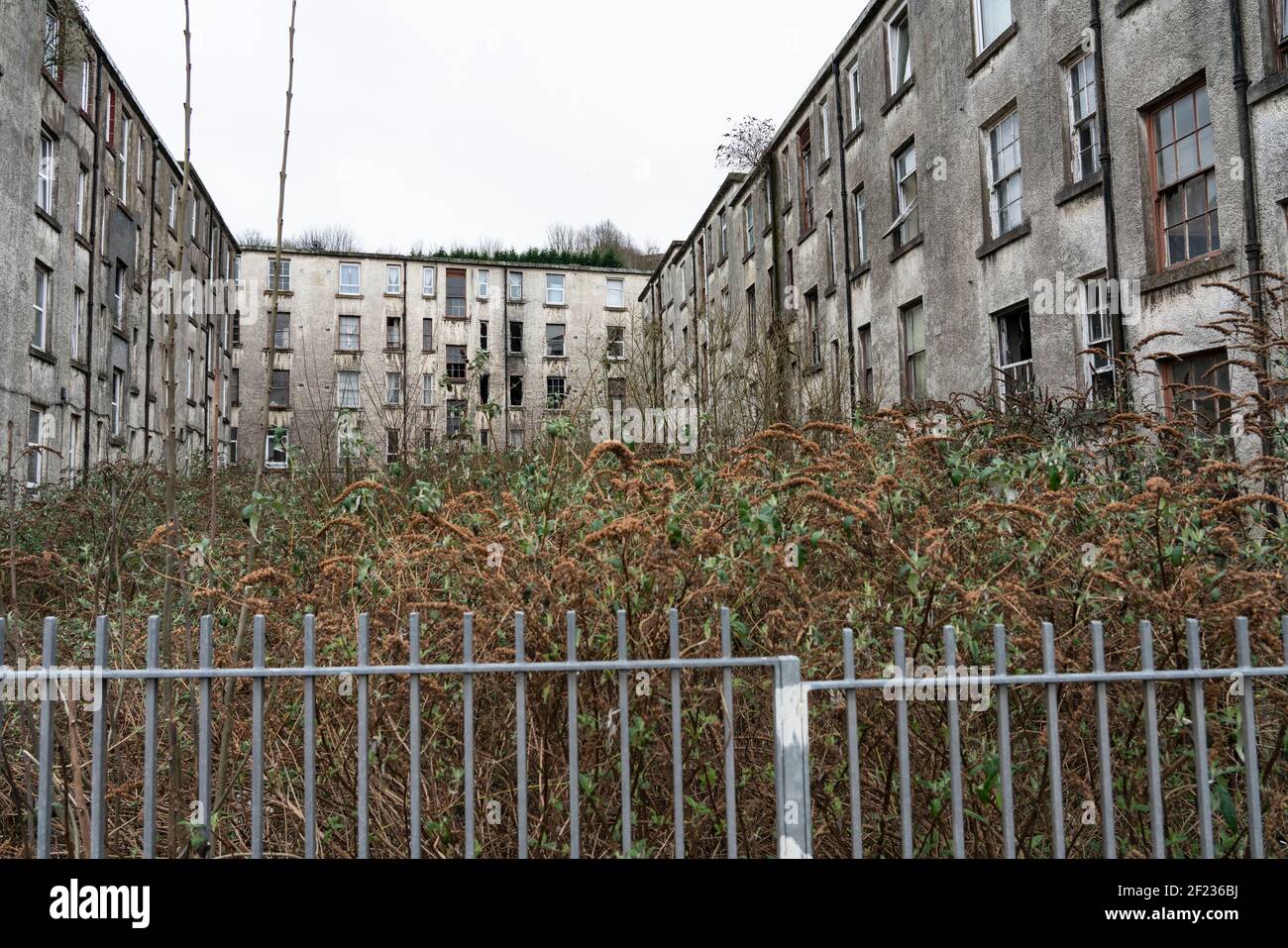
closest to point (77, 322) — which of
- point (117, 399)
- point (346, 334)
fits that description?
point (117, 399)

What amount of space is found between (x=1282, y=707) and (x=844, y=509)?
200cm

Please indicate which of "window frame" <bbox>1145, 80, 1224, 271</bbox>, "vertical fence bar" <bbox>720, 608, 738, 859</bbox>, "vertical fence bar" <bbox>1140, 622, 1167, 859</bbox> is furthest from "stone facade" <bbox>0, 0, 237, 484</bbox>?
"vertical fence bar" <bbox>1140, 622, 1167, 859</bbox>

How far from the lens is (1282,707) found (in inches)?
153

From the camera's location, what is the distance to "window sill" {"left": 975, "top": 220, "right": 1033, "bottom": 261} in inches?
556

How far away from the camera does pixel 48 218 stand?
1895cm

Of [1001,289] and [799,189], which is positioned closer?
[1001,289]

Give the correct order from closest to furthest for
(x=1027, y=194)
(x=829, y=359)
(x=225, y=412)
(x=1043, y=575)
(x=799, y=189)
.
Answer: (x=1043, y=575), (x=1027, y=194), (x=829, y=359), (x=799, y=189), (x=225, y=412)

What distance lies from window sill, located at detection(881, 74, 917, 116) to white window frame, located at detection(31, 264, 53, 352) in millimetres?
16839

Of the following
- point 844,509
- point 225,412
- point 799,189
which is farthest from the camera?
point 225,412

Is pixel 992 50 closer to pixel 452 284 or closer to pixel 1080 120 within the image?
pixel 1080 120

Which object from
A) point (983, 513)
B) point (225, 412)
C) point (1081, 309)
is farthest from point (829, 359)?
point (225, 412)

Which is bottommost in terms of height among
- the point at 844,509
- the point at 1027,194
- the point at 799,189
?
the point at 844,509

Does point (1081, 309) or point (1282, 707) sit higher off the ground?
point (1081, 309)
